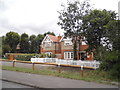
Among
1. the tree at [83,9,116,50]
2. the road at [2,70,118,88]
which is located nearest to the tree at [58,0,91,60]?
the tree at [83,9,116,50]

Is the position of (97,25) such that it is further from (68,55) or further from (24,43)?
(24,43)

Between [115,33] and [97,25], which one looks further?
[97,25]

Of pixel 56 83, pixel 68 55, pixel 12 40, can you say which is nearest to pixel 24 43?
pixel 12 40

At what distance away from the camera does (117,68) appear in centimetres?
740

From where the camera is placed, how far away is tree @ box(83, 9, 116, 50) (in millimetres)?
13828

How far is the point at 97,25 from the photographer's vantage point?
13.9 metres

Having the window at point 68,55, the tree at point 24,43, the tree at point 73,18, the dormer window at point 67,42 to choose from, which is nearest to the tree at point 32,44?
the tree at point 24,43

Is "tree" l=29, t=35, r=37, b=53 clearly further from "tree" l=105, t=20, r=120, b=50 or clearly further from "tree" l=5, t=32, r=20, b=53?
"tree" l=105, t=20, r=120, b=50

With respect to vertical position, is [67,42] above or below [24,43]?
below

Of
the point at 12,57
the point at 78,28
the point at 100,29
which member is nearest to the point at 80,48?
the point at 78,28

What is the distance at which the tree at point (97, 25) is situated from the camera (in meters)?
13.8

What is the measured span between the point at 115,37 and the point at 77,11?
8.16m

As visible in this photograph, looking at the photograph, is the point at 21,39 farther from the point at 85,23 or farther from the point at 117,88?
the point at 117,88

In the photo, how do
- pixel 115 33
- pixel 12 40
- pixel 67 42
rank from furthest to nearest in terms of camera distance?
pixel 12 40, pixel 67 42, pixel 115 33
